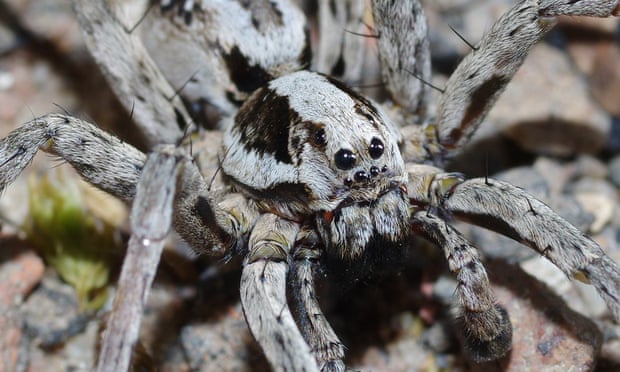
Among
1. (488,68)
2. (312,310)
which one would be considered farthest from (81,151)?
(488,68)

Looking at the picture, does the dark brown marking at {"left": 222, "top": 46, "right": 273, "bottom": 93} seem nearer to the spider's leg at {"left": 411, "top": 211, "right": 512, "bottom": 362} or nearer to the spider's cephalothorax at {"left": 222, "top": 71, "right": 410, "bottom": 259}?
the spider's cephalothorax at {"left": 222, "top": 71, "right": 410, "bottom": 259}

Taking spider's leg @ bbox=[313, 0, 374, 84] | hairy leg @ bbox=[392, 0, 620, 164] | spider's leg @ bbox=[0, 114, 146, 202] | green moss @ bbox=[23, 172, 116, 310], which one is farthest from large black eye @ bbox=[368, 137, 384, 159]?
green moss @ bbox=[23, 172, 116, 310]

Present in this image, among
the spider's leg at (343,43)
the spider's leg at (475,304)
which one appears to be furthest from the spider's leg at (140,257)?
the spider's leg at (343,43)

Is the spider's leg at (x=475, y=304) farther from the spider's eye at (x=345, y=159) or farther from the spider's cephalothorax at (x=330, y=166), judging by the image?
the spider's eye at (x=345, y=159)

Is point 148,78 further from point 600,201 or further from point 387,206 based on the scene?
point 600,201

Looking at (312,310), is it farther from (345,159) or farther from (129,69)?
(129,69)

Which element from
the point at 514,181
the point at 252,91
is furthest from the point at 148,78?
the point at 514,181
